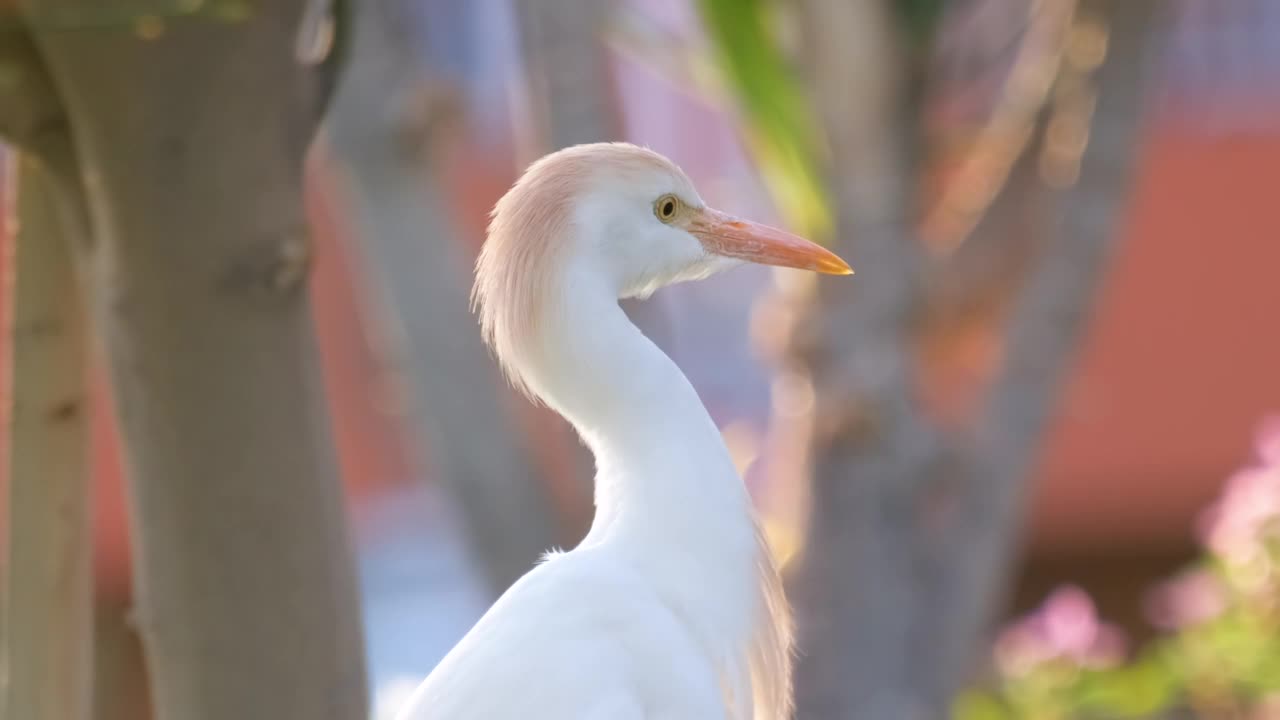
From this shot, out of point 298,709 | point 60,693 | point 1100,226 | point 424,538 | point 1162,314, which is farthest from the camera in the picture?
point 424,538

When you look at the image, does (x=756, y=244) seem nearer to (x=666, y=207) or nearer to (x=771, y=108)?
(x=666, y=207)

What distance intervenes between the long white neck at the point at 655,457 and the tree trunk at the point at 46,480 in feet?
1.47

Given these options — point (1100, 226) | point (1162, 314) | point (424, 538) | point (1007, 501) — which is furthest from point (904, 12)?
point (424, 538)

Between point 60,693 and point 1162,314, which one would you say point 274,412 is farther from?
point 1162,314

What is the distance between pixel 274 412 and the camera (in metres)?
1.47

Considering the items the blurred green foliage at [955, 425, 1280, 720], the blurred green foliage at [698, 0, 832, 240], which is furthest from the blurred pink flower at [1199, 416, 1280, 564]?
the blurred green foliage at [698, 0, 832, 240]

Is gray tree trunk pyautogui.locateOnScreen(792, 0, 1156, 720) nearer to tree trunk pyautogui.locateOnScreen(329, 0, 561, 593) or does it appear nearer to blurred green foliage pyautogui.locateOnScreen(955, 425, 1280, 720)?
blurred green foliage pyautogui.locateOnScreen(955, 425, 1280, 720)

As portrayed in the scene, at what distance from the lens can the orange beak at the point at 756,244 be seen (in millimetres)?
1765

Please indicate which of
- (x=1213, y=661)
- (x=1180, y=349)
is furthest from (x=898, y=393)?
(x=1180, y=349)

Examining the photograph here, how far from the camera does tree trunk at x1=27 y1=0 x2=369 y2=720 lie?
1438 mm

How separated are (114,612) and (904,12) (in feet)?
12.6

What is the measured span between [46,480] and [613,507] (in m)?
0.54

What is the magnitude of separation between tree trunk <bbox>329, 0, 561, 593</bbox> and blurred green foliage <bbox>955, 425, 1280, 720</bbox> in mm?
976

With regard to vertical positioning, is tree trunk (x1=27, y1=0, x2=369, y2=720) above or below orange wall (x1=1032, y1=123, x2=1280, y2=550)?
below
